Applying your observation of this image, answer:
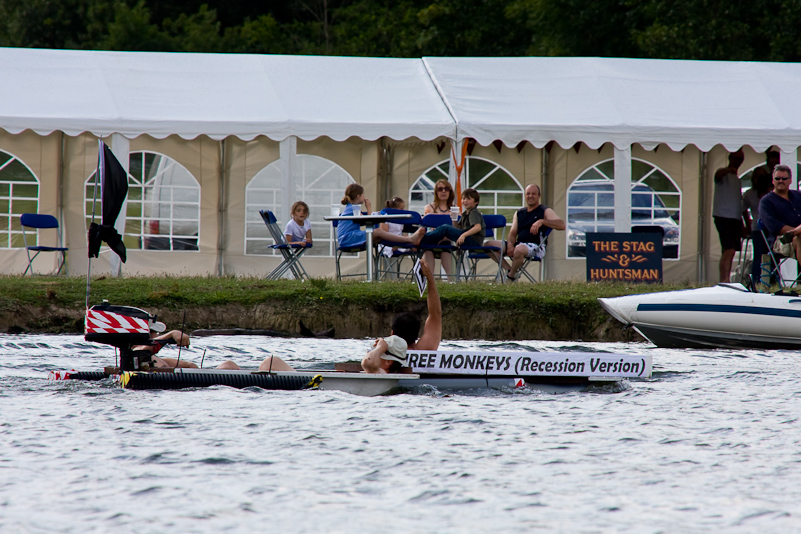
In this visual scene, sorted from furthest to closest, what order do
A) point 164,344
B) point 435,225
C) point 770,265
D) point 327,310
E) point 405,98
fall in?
1. point 405,98
2. point 770,265
3. point 435,225
4. point 327,310
5. point 164,344

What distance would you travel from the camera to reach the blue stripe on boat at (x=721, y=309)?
36.2 feet

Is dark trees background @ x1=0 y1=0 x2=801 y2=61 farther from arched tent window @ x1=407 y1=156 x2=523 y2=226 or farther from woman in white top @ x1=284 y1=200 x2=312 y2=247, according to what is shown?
woman in white top @ x1=284 y1=200 x2=312 y2=247

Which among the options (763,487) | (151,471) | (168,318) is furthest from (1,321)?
(763,487)

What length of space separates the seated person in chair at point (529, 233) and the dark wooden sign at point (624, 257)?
63 centimetres

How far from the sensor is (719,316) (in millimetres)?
11102

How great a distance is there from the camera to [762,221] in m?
12.8

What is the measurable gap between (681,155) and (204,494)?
487 inches

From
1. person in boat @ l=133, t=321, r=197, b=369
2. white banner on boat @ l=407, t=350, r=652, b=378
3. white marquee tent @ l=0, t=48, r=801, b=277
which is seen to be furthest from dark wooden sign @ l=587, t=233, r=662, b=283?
person in boat @ l=133, t=321, r=197, b=369

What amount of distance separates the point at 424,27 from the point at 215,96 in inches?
700

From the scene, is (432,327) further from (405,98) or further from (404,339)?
(405,98)

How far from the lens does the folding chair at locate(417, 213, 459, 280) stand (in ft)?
43.2

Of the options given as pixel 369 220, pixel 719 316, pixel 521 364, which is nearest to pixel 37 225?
pixel 369 220

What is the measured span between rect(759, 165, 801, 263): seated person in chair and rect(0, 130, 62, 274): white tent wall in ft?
31.7

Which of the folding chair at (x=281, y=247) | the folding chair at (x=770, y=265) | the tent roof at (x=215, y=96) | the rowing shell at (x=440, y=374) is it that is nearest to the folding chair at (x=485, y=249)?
the tent roof at (x=215, y=96)
